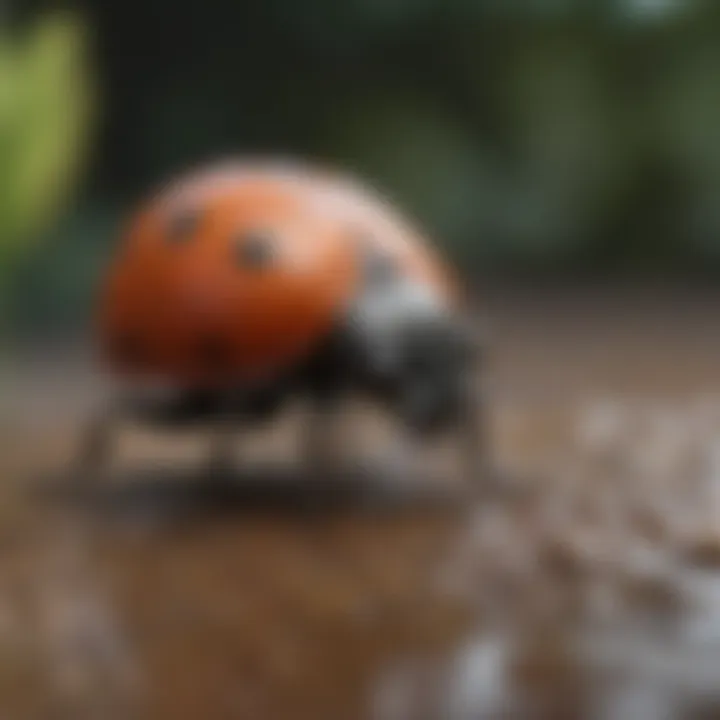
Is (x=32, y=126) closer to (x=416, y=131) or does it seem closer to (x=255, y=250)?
(x=255, y=250)

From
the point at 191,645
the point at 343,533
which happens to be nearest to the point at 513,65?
the point at 343,533

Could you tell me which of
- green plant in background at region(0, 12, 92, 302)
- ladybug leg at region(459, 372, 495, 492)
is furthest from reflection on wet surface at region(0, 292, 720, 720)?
green plant in background at region(0, 12, 92, 302)

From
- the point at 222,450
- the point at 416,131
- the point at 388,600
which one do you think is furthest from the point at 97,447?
the point at 416,131

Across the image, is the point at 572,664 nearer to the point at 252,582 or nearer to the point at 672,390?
the point at 252,582

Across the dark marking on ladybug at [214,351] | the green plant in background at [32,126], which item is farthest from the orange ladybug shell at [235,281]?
the green plant in background at [32,126]

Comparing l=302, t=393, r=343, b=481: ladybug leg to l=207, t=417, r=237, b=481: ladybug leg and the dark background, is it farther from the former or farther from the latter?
the dark background
